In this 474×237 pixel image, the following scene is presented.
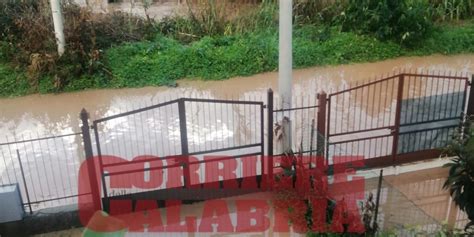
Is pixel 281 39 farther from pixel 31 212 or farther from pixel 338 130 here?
pixel 31 212

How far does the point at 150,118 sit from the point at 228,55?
3.23 metres

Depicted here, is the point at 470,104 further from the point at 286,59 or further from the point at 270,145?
the point at 270,145

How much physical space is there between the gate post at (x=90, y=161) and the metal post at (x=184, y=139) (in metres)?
1.02

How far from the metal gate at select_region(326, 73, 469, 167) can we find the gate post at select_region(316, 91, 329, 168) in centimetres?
7

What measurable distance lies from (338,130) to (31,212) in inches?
192

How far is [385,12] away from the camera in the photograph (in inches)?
488

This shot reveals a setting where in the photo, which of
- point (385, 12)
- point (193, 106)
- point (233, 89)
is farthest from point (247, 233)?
point (385, 12)

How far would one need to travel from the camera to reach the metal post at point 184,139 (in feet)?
18.7

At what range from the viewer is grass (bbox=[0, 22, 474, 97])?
10.7 meters

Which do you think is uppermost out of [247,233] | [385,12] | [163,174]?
[385,12]

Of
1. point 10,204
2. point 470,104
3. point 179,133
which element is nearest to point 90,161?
point 10,204

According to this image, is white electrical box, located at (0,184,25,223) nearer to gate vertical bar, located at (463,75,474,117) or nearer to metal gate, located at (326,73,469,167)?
metal gate, located at (326,73,469,167)

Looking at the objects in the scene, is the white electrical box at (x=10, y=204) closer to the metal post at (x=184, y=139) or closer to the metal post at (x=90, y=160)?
the metal post at (x=90, y=160)

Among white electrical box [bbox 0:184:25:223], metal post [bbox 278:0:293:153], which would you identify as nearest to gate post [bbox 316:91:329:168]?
metal post [bbox 278:0:293:153]
